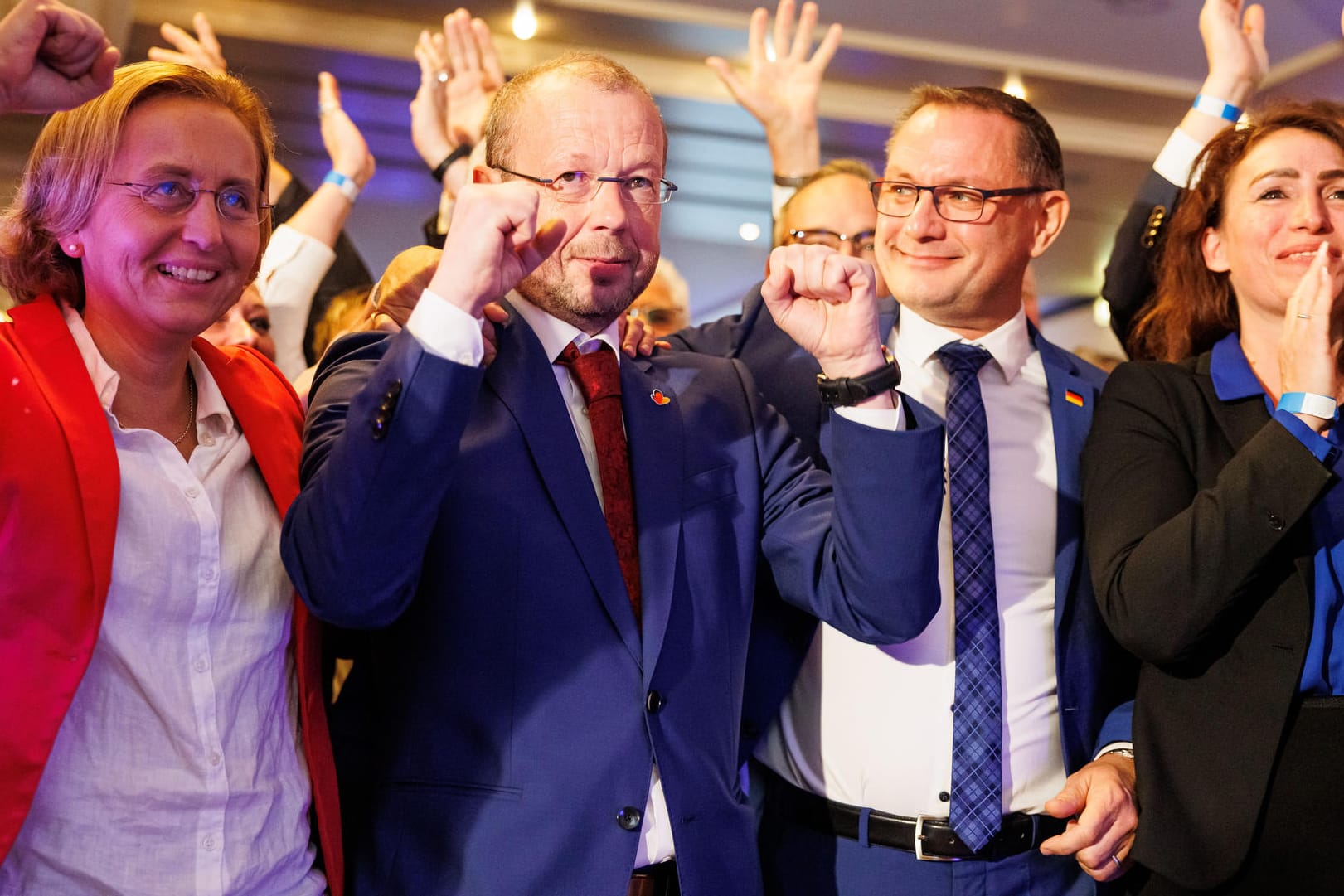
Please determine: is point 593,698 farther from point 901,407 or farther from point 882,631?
point 901,407

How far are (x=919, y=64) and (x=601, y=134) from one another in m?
4.81

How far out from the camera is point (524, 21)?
18.6 feet

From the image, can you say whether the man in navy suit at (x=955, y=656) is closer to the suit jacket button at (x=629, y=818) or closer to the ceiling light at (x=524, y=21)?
the suit jacket button at (x=629, y=818)

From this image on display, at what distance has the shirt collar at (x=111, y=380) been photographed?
1.47m

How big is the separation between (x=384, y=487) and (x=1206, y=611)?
108 cm


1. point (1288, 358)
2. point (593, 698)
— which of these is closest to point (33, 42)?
point (593, 698)

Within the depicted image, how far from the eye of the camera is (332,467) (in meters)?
1.39

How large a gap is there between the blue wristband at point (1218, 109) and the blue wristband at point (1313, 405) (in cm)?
109

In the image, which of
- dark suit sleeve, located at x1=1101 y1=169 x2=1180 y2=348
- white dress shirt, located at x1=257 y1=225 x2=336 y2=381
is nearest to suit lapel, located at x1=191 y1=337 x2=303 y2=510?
dark suit sleeve, located at x1=1101 y1=169 x2=1180 y2=348

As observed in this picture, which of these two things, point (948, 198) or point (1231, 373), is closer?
point (1231, 373)

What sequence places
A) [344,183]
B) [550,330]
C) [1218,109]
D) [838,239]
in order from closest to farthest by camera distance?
[550,330], [1218,109], [838,239], [344,183]

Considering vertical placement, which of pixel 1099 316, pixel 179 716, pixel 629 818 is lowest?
pixel 629 818

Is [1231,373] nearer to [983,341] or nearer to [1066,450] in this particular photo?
[1066,450]

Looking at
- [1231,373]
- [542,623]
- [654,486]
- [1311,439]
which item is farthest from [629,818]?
[1231,373]
